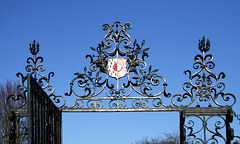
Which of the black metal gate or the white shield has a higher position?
the white shield

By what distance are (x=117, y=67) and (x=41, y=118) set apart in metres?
2.28

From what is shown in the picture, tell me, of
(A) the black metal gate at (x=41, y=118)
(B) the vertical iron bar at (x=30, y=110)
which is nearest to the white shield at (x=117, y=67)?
(A) the black metal gate at (x=41, y=118)

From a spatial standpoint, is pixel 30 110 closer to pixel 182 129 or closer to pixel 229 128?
pixel 182 129

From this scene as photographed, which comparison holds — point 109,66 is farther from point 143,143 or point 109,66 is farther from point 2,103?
point 143,143

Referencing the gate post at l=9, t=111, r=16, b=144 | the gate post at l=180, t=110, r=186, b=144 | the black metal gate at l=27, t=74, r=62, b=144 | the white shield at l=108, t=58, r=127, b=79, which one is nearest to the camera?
the black metal gate at l=27, t=74, r=62, b=144

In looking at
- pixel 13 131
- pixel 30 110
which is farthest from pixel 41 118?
pixel 13 131

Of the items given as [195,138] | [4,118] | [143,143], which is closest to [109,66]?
[195,138]

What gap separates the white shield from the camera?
11938mm

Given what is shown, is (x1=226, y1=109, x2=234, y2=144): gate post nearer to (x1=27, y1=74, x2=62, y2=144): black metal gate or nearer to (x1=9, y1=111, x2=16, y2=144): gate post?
(x1=27, y1=74, x2=62, y2=144): black metal gate

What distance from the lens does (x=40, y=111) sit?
413 inches

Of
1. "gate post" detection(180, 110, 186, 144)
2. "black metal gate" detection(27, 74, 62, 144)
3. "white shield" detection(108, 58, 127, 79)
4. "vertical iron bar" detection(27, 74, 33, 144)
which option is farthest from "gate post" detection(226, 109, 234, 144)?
"vertical iron bar" detection(27, 74, 33, 144)

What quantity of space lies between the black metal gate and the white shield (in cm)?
149

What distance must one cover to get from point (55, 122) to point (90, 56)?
1.67 m

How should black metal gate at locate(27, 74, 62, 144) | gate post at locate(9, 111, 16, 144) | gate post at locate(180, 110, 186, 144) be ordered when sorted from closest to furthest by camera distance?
black metal gate at locate(27, 74, 62, 144) < gate post at locate(180, 110, 186, 144) < gate post at locate(9, 111, 16, 144)
